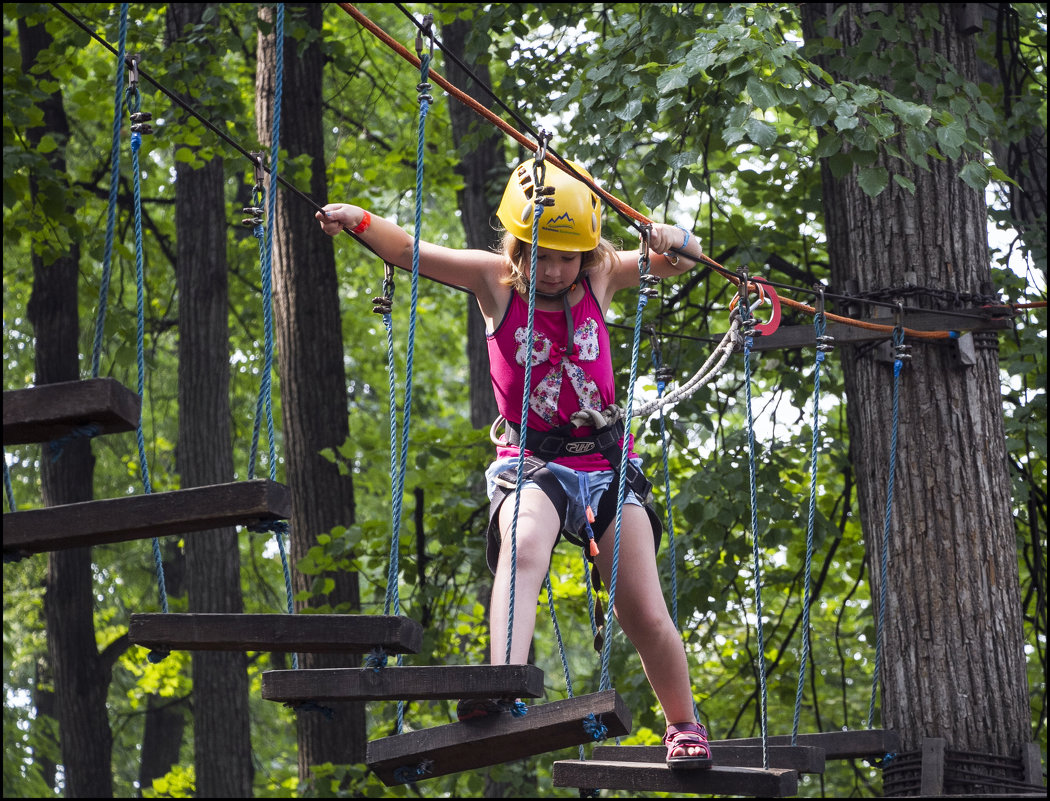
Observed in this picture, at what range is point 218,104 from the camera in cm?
655

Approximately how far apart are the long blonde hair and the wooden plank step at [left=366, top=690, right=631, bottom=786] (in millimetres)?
1119

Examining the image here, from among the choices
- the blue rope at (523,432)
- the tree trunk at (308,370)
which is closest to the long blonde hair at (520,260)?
the blue rope at (523,432)

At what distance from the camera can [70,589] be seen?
9523 mm

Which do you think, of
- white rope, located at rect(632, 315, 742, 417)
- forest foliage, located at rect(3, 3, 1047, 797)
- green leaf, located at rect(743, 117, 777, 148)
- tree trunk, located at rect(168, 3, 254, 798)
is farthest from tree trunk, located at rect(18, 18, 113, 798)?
white rope, located at rect(632, 315, 742, 417)

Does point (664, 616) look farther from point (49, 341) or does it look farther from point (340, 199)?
point (49, 341)

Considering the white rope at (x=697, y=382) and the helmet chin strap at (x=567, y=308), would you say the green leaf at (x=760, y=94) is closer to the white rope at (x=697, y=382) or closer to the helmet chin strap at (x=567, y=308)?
the white rope at (x=697, y=382)

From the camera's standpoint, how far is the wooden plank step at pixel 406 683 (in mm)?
2643

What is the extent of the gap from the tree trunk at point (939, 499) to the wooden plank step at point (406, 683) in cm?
216

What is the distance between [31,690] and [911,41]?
13810 mm

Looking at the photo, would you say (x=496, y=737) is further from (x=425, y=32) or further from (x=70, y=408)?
(x=425, y=32)

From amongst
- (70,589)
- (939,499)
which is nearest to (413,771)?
(939,499)

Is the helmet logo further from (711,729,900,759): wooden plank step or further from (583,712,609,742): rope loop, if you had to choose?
(711,729,900,759): wooden plank step

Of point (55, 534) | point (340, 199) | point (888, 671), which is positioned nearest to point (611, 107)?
point (888, 671)

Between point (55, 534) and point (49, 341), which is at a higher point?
point (49, 341)
